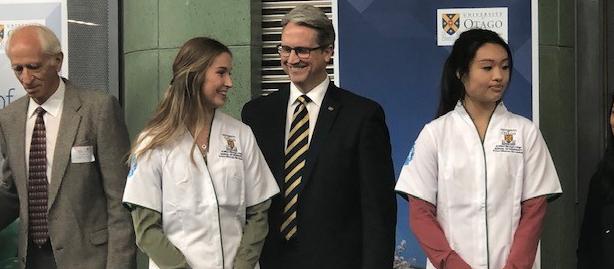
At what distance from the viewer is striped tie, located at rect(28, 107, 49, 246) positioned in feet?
16.1

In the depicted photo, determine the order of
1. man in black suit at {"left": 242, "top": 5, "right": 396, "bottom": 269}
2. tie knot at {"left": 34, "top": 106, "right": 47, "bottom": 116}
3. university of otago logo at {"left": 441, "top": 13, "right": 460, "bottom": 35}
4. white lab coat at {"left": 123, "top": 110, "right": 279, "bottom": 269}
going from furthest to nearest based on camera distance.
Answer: university of otago logo at {"left": 441, "top": 13, "right": 460, "bottom": 35}
tie knot at {"left": 34, "top": 106, "right": 47, "bottom": 116}
man in black suit at {"left": 242, "top": 5, "right": 396, "bottom": 269}
white lab coat at {"left": 123, "top": 110, "right": 279, "bottom": 269}

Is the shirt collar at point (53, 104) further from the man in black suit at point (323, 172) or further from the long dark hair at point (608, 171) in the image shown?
the long dark hair at point (608, 171)

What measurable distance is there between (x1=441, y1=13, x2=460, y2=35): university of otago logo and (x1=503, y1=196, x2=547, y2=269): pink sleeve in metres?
1.74

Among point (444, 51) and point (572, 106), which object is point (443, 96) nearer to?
point (444, 51)

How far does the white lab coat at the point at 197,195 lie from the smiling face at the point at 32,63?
941 millimetres

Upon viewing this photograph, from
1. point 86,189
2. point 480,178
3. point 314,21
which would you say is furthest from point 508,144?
point 86,189

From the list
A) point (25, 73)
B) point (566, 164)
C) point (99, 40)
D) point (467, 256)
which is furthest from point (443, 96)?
point (99, 40)

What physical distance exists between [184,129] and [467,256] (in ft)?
4.40

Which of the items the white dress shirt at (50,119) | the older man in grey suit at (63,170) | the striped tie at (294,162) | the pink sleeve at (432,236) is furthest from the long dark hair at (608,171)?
the white dress shirt at (50,119)

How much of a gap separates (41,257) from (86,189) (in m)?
0.41

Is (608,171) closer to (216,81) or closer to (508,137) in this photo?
(508,137)

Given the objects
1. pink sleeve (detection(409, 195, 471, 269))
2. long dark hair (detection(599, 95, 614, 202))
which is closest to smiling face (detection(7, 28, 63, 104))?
pink sleeve (detection(409, 195, 471, 269))

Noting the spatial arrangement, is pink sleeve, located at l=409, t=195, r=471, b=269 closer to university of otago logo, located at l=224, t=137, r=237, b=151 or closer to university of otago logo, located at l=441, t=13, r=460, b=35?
university of otago logo, located at l=224, t=137, r=237, b=151

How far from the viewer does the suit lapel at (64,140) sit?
4852 mm
